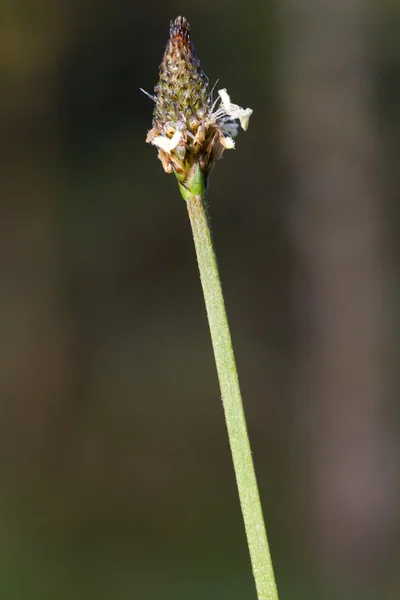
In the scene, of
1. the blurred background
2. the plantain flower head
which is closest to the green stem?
the plantain flower head

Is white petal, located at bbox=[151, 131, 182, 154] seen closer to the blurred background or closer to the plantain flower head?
the plantain flower head

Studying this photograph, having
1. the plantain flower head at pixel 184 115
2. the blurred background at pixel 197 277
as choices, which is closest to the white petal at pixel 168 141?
the plantain flower head at pixel 184 115

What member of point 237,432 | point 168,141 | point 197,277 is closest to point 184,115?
point 168,141

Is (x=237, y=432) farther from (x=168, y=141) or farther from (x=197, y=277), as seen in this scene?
(x=197, y=277)

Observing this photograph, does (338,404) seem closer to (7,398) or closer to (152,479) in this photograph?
(152,479)

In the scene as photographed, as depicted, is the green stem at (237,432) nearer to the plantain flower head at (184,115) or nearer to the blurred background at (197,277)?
the plantain flower head at (184,115)

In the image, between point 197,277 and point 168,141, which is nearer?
point 168,141
